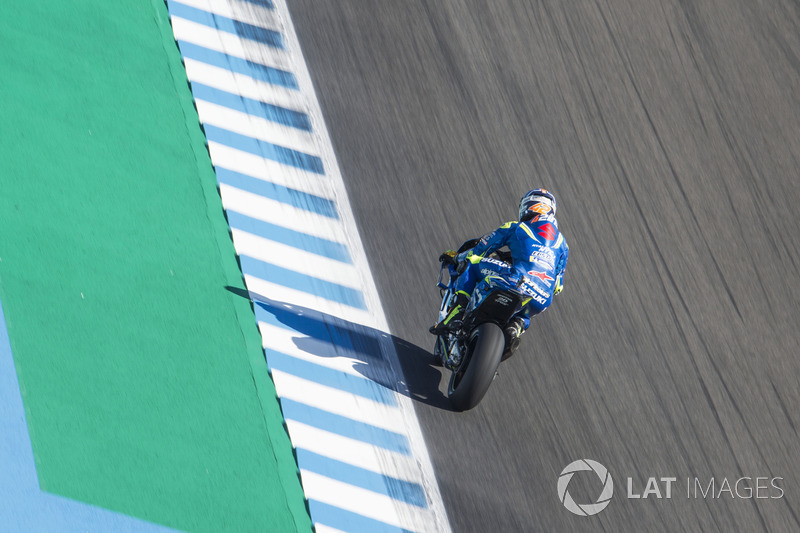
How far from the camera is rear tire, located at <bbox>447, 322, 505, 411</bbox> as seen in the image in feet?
25.4

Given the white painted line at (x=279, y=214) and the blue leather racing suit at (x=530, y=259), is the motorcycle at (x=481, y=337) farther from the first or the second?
the white painted line at (x=279, y=214)

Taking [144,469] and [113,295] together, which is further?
[113,295]

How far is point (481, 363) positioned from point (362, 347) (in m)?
1.55

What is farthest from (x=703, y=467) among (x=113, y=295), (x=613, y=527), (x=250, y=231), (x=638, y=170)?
(x=113, y=295)

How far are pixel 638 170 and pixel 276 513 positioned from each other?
7.20m

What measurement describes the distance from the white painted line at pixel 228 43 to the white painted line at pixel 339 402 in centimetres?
496

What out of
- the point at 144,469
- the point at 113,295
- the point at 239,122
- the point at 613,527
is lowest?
the point at 613,527

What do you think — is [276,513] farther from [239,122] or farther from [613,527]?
[239,122]

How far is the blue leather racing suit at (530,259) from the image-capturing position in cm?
813

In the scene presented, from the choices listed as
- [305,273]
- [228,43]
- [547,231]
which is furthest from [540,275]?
[228,43]

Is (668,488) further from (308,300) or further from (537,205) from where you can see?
(308,300)

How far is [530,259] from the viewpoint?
8.14 m

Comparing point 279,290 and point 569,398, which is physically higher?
point 279,290

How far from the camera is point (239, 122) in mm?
10422
